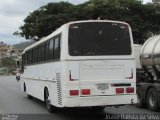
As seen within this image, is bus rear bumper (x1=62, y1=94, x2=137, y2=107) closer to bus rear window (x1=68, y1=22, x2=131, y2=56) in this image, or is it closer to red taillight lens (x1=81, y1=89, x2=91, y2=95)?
red taillight lens (x1=81, y1=89, x2=91, y2=95)

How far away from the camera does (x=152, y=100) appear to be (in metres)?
16.2

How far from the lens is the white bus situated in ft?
41.9

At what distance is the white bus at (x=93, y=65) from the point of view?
12758mm

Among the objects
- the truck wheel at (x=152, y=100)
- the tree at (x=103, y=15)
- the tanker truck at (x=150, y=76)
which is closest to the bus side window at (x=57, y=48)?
the tanker truck at (x=150, y=76)

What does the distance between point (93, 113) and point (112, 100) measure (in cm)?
258

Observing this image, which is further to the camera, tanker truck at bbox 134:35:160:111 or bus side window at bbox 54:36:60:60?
tanker truck at bbox 134:35:160:111

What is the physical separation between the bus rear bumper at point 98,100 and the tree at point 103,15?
22.5 m

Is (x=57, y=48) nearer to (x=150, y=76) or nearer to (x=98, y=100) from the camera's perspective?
(x=98, y=100)

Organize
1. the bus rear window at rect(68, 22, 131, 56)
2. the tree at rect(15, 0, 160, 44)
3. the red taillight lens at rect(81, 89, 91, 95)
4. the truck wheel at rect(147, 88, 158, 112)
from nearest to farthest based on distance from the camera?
the red taillight lens at rect(81, 89, 91, 95) → the bus rear window at rect(68, 22, 131, 56) → the truck wheel at rect(147, 88, 158, 112) → the tree at rect(15, 0, 160, 44)

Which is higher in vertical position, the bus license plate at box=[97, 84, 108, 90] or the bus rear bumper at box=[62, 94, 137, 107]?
the bus license plate at box=[97, 84, 108, 90]

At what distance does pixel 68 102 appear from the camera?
12.6 metres

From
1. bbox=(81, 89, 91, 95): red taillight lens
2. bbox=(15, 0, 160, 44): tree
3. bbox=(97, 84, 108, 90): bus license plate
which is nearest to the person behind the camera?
bbox=(81, 89, 91, 95): red taillight lens

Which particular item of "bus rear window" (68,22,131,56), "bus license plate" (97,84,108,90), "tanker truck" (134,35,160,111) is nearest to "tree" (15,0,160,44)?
"tanker truck" (134,35,160,111)

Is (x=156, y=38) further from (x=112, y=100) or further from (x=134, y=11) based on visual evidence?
(x=134, y=11)
